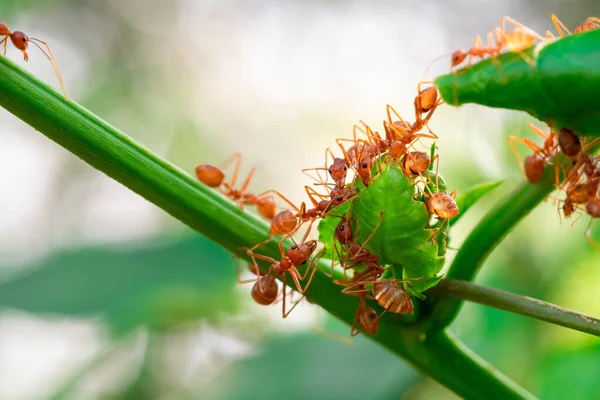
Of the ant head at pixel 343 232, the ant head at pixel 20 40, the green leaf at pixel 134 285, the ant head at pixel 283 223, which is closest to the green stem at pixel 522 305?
the ant head at pixel 343 232

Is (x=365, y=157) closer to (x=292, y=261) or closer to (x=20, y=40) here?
(x=292, y=261)

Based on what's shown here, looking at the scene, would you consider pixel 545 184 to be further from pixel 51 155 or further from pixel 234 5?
pixel 234 5

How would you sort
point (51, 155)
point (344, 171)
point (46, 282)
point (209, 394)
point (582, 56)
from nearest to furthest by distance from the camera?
point (582, 56)
point (344, 171)
point (209, 394)
point (46, 282)
point (51, 155)

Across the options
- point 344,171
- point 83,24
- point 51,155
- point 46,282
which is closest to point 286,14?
point 83,24

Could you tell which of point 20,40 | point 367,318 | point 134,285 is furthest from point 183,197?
point 134,285

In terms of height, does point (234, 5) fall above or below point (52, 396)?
above

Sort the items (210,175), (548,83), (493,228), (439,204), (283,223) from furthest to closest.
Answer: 1. (210,175)
2. (283,223)
3. (493,228)
4. (439,204)
5. (548,83)

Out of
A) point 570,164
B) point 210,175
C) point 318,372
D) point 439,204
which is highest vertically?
point 570,164

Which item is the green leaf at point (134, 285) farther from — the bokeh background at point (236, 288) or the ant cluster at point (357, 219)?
the ant cluster at point (357, 219)
